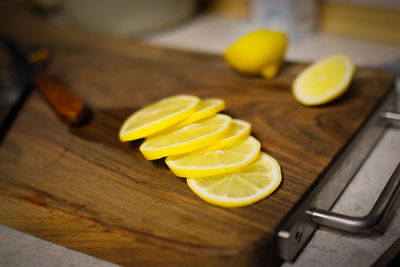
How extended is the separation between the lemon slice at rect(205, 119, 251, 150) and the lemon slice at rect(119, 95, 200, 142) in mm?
95

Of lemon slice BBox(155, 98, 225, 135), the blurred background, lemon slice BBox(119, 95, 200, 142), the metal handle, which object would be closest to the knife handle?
lemon slice BBox(119, 95, 200, 142)

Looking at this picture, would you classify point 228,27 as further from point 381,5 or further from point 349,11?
point 381,5

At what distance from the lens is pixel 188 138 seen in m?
0.82

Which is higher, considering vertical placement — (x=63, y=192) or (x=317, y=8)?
(x=317, y=8)

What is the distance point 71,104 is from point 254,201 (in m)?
0.59

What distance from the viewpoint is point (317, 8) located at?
160 centimetres

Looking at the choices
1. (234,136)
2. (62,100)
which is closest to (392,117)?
(234,136)

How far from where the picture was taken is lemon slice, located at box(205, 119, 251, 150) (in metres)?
0.81

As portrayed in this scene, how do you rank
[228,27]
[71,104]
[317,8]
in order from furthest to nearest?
[228,27] → [317,8] → [71,104]

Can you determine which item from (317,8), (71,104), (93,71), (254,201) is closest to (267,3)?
(317,8)

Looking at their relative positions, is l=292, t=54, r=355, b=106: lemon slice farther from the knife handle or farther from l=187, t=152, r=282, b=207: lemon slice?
the knife handle

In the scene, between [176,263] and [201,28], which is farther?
[201,28]

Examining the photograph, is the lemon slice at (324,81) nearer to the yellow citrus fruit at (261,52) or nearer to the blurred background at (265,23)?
the yellow citrus fruit at (261,52)

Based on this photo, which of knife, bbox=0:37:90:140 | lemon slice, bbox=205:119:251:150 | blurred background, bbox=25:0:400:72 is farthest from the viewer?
blurred background, bbox=25:0:400:72
